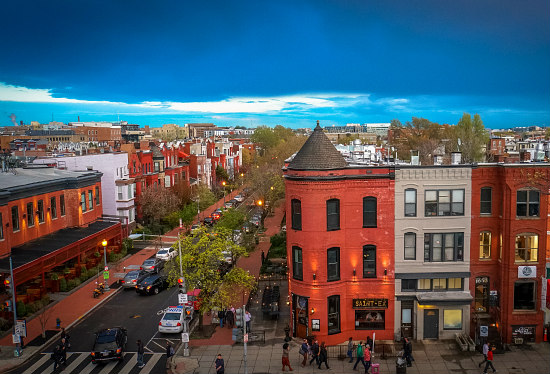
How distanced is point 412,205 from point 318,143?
736cm

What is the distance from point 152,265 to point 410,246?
26823 millimetres

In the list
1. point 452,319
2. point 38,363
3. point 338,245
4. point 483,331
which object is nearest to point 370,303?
point 338,245

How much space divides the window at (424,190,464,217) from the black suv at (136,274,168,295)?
77.1ft

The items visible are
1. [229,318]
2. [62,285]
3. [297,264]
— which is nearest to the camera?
[297,264]

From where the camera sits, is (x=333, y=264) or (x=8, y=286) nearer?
(x=333, y=264)

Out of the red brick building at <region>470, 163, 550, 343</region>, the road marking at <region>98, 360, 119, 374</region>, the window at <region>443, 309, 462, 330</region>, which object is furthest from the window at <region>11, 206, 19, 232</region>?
the red brick building at <region>470, 163, 550, 343</region>

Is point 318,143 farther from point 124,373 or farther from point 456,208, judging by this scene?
point 124,373

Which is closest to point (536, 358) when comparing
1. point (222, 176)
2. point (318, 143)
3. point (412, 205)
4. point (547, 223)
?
point (547, 223)

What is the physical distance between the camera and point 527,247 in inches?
1098

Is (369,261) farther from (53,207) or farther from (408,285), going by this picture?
(53,207)

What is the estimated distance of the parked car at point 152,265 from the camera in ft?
144

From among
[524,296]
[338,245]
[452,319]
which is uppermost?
[338,245]

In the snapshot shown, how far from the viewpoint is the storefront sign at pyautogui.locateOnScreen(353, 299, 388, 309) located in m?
28.7

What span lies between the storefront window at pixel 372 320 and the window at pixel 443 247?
185 inches
